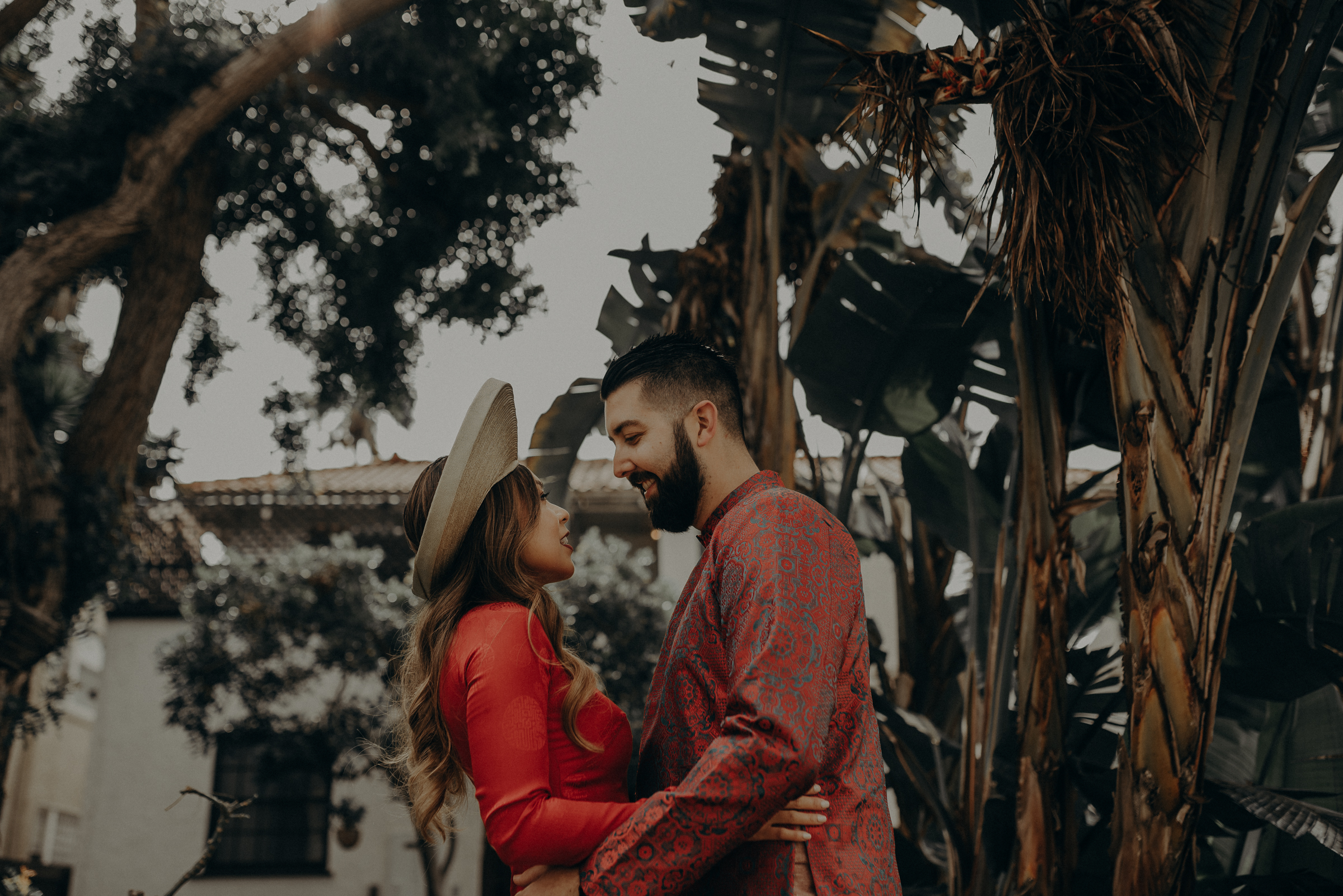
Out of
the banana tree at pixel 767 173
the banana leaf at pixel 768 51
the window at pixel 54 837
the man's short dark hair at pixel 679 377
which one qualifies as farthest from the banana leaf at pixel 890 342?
the window at pixel 54 837

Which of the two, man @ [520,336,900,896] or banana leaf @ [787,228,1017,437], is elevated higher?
banana leaf @ [787,228,1017,437]

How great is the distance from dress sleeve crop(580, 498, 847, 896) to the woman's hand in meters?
0.08

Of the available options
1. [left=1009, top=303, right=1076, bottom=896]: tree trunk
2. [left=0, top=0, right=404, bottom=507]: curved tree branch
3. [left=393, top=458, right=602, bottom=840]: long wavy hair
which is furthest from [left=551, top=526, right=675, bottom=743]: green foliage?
[left=393, top=458, right=602, bottom=840]: long wavy hair

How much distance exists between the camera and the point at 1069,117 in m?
2.61

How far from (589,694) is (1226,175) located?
7.53 feet

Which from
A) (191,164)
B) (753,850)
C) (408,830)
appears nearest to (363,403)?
(191,164)

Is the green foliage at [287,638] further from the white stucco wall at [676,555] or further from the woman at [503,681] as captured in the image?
the woman at [503,681]

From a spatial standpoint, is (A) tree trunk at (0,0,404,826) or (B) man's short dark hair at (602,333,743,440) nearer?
(B) man's short dark hair at (602,333,743,440)

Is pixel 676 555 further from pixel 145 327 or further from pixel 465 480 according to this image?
pixel 465 480

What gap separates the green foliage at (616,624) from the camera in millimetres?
10766

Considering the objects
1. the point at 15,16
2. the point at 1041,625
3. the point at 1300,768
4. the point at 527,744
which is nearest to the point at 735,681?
the point at 527,744

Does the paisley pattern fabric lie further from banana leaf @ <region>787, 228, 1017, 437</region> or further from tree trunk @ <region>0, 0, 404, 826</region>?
tree trunk @ <region>0, 0, 404, 826</region>

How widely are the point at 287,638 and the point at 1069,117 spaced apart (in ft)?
35.1

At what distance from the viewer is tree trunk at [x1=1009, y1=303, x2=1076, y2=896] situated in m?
3.10
